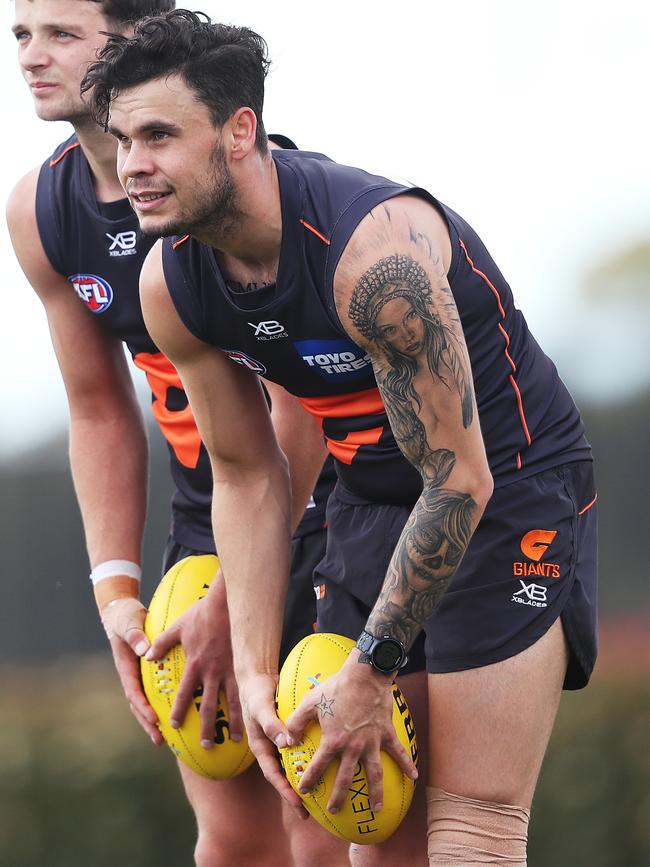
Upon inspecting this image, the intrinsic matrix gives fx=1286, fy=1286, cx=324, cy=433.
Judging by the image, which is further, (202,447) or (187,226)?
(202,447)

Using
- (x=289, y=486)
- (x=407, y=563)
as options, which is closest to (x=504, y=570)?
(x=407, y=563)

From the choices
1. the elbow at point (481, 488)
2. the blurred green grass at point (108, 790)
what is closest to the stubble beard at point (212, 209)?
the elbow at point (481, 488)

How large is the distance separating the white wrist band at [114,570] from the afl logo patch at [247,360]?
92 centimetres

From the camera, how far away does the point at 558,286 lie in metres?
4.36

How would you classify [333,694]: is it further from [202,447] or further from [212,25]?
[212,25]

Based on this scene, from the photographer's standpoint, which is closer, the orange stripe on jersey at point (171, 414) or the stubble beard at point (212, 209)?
the stubble beard at point (212, 209)

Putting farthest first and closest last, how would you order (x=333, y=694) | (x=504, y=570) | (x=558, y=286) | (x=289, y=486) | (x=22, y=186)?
(x=558, y=286), (x=22, y=186), (x=289, y=486), (x=504, y=570), (x=333, y=694)

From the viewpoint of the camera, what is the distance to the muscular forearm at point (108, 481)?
3352 mm

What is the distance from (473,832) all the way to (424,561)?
0.55 metres

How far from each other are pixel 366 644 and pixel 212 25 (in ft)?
3.92

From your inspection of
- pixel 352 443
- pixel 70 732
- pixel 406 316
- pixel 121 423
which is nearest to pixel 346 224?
pixel 406 316

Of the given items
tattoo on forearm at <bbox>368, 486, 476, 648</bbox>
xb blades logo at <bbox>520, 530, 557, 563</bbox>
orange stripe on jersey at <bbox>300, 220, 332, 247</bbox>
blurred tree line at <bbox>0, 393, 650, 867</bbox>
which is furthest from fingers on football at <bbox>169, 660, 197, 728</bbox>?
blurred tree line at <bbox>0, 393, 650, 867</bbox>

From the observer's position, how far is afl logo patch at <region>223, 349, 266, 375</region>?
2.53 meters

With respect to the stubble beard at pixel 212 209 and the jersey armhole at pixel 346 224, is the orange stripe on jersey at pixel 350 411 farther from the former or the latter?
the stubble beard at pixel 212 209
